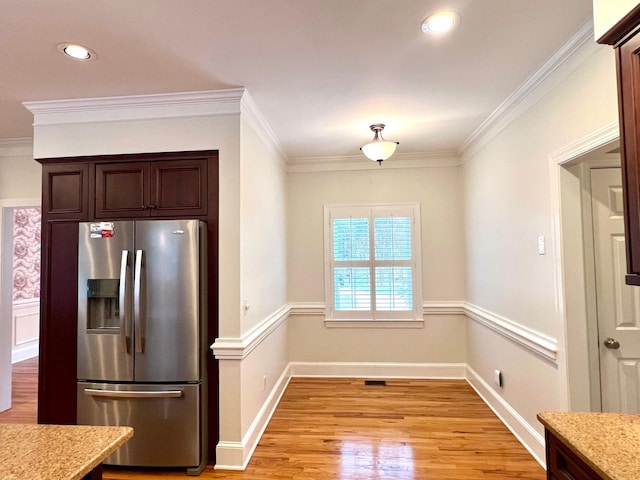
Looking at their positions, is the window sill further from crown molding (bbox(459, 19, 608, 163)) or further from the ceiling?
the ceiling

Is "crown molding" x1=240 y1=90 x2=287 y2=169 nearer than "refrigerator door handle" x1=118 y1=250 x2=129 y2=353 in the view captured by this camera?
No

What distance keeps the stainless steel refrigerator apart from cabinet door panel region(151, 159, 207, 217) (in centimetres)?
17

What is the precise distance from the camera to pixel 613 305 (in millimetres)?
2234


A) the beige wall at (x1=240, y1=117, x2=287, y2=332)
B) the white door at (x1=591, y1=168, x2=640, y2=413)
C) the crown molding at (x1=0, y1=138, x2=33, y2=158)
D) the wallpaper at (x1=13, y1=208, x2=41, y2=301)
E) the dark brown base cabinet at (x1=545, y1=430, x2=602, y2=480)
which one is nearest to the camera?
the dark brown base cabinet at (x1=545, y1=430, x2=602, y2=480)

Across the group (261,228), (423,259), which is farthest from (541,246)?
(261,228)

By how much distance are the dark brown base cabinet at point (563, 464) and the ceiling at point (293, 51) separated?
75.4 inches

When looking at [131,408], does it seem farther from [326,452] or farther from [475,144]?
[475,144]

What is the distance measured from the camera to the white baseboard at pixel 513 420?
256cm

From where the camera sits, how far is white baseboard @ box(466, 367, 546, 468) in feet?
8.41

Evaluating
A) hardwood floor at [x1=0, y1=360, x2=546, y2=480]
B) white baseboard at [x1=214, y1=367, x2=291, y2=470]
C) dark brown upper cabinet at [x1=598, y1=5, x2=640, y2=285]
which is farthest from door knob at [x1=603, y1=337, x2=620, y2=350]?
white baseboard at [x1=214, y1=367, x2=291, y2=470]

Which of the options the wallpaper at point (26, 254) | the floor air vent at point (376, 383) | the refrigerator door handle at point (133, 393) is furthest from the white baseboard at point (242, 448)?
the wallpaper at point (26, 254)

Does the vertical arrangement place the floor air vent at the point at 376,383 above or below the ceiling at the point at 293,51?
below

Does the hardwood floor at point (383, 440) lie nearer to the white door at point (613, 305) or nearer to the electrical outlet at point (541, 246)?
the white door at point (613, 305)

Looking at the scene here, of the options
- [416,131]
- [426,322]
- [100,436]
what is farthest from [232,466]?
[416,131]
